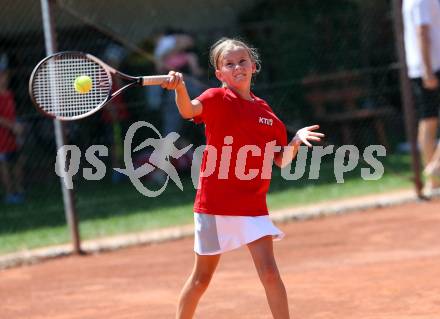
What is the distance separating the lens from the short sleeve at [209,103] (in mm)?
4762

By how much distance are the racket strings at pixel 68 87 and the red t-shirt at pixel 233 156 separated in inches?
24.6

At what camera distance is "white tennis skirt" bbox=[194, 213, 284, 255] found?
4.73 metres

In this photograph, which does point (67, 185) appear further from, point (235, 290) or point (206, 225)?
point (206, 225)

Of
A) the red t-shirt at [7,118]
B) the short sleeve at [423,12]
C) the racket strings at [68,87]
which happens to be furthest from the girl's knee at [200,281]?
the red t-shirt at [7,118]

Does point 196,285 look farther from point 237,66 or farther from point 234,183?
point 237,66

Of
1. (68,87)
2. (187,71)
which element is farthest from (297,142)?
(187,71)

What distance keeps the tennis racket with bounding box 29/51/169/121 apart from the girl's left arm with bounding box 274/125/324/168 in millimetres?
719

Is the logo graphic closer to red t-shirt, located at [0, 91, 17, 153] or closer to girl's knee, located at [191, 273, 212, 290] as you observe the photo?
red t-shirt, located at [0, 91, 17, 153]

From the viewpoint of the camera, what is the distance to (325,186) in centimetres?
1109

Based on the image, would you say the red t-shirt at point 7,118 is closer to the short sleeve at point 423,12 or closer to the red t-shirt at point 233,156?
the short sleeve at point 423,12

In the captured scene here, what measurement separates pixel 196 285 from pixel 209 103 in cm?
88

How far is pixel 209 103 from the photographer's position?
15.6 ft

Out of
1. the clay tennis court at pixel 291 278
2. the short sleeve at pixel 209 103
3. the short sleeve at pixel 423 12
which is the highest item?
the short sleeve at pixel 423 12

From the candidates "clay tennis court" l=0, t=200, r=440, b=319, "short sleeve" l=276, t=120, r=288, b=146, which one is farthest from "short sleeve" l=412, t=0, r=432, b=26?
"short sleeve" l=276, t=120, r=288, b=146
